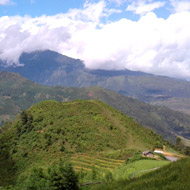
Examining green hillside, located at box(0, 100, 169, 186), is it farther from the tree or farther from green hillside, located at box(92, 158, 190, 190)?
green hillside, located at box(92, 158, 190, 190)

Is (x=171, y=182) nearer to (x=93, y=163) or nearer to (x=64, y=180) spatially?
(x=64, y=180)

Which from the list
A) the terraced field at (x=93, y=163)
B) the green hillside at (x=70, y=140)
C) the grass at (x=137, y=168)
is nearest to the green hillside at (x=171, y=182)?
the grass at (x=137, y=168)

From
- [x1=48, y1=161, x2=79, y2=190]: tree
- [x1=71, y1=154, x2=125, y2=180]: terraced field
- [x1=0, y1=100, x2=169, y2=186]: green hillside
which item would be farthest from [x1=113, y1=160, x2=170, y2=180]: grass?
[x1=71, y1=154, x2=125, y2=180]: terraced field

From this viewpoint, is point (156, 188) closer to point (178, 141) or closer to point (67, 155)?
point (67, 155)

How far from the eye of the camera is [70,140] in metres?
81.4

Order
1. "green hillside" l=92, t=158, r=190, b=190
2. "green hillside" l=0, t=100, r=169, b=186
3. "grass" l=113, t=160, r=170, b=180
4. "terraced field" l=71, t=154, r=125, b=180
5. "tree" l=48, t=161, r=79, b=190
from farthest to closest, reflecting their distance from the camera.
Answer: "green hillside" l=0, t=100, r=169, b=186 < "terraced field" l=71, t=154, r=125, b=180 < "grass" l=113, t=160, r=170, b=180 < "tree" l=48, t=161, r=79, b=190 < "green hillside" l=92, t=158, r=190, b=190

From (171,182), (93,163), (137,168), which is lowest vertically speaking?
(93,163)

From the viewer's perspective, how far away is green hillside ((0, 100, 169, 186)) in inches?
2736

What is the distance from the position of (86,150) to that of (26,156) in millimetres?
19813

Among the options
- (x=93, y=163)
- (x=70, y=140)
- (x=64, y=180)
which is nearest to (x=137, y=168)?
(x=64, y=180)

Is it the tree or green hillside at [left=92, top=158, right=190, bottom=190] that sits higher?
green hillside at [left=92, top=158, right=190, bottom=190]

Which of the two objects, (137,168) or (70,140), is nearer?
(137,168)

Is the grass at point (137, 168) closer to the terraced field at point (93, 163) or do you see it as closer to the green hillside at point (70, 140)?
the green hillside at point (70, 140)

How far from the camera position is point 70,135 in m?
84.1
